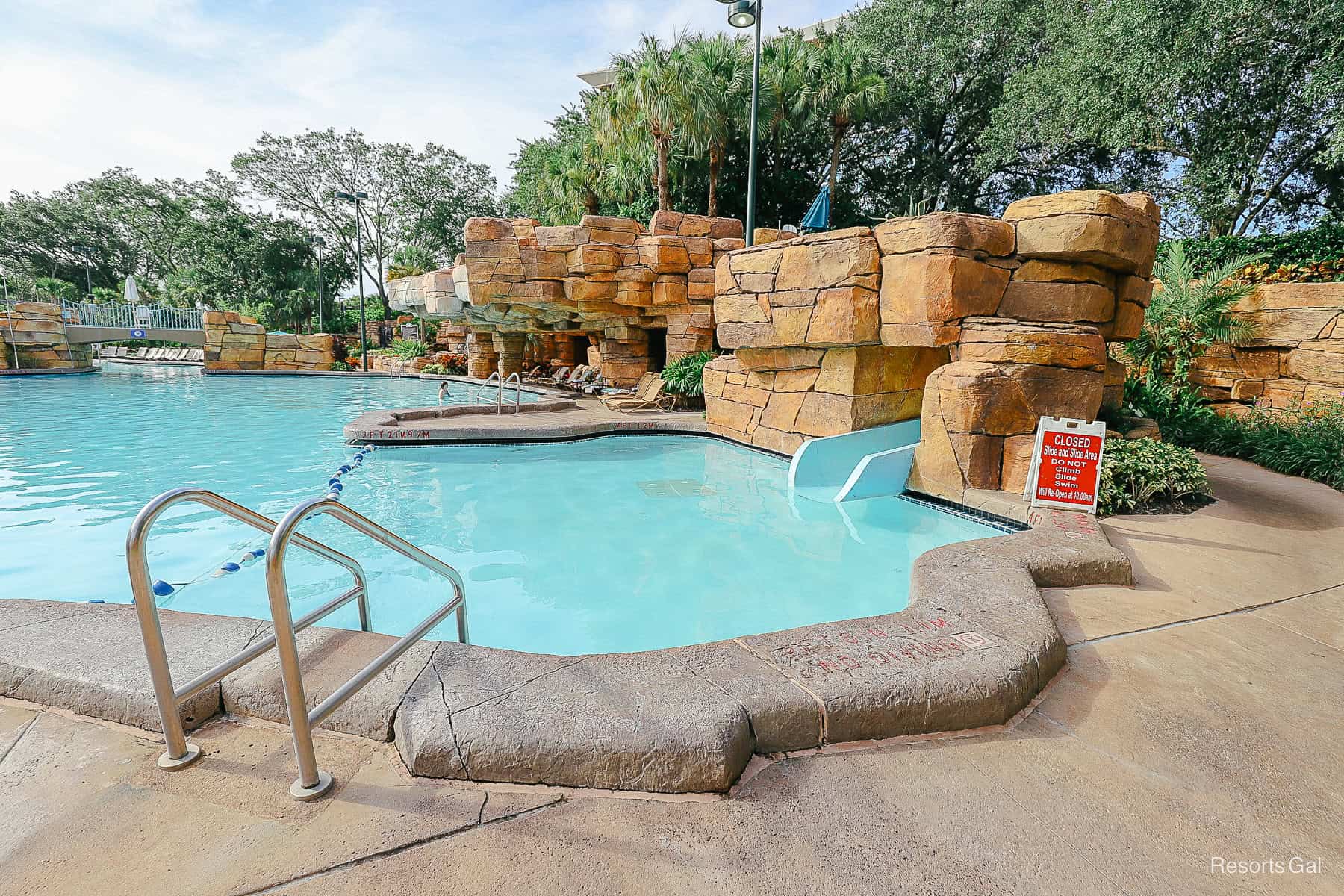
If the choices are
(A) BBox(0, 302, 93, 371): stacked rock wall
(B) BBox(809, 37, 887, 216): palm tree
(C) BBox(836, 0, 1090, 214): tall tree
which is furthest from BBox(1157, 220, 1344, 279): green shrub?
(A) BBox(0, 302, 93, 371): stacked rock wall

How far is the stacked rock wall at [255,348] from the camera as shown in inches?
878

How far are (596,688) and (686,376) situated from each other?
10.1 metres

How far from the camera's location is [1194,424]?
26.8 feet

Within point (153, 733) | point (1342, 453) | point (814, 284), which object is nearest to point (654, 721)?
point (153, 733)

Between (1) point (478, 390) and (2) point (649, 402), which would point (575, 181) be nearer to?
(1) point (478, 390)

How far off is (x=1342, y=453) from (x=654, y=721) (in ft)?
27.3

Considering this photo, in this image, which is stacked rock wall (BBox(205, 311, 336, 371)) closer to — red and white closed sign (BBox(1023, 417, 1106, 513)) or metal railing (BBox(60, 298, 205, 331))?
metal railing (BBox(60, 298, 205, 331))

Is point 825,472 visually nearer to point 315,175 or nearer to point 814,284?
point 814,284

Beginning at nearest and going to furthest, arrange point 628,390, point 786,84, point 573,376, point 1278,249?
point 1278,249
point 628,390
point 573,376
point 786,84

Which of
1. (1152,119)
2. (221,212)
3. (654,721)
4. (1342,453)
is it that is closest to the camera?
(654,721)

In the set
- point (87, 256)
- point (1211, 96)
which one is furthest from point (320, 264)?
point (1211, 96)

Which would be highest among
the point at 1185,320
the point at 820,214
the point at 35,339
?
the point at 820,214

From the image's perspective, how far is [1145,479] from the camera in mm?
5027

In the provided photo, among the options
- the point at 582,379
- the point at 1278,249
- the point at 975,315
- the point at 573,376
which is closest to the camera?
the point at 975,315
